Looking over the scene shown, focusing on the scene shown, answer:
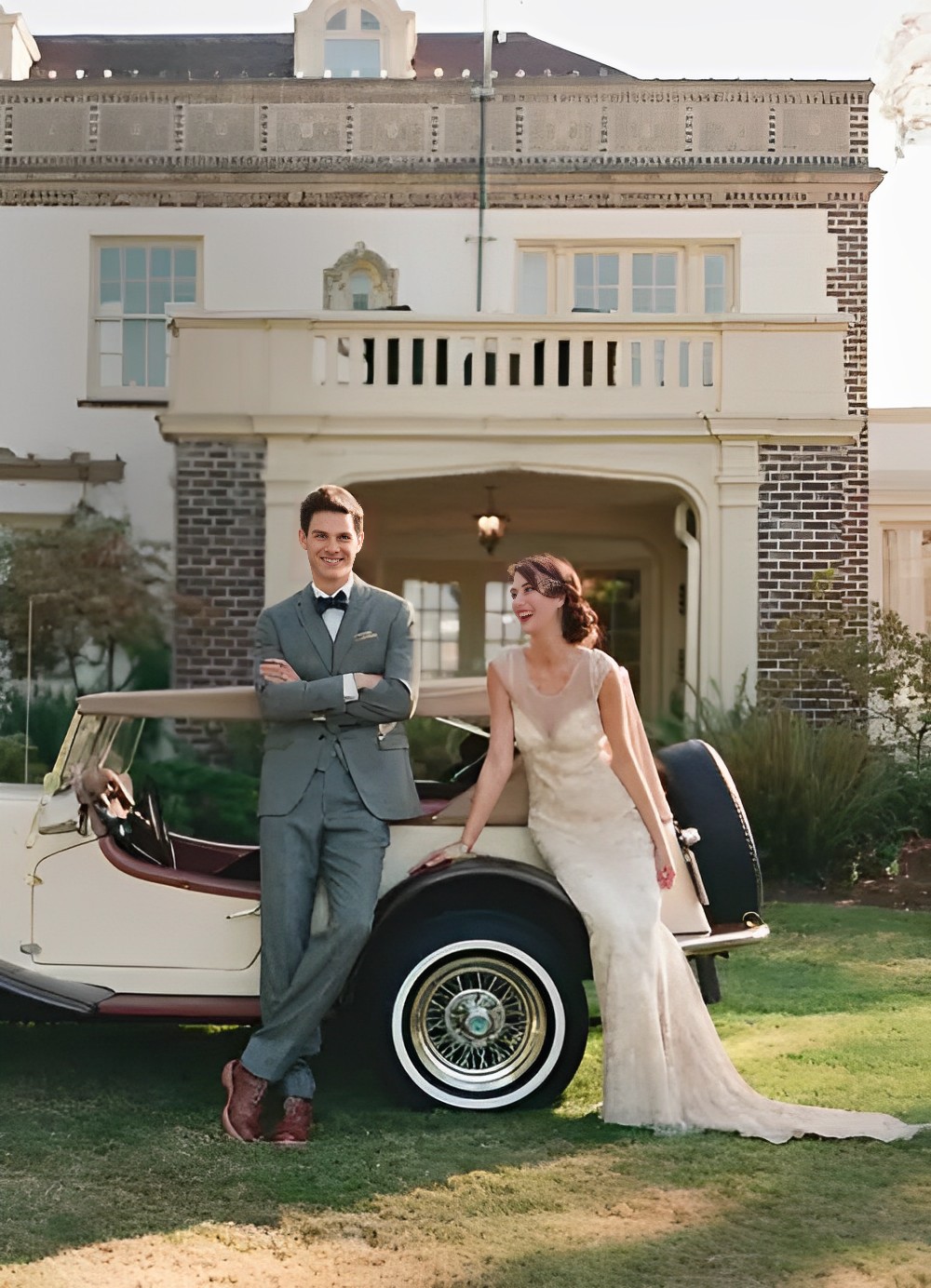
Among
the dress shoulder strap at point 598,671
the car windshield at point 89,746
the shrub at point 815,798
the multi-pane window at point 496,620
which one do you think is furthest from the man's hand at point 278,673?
the multi-pane window at point 496,620

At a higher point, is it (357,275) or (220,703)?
(357,275)

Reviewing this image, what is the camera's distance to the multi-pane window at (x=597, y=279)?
17.9 meters

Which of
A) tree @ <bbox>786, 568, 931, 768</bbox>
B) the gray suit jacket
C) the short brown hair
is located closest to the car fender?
A: the gray suit jacket

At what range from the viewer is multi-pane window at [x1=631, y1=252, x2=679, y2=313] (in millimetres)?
17922

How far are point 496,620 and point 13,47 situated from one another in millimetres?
9418

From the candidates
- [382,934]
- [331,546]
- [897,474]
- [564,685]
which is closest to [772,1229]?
[382,934]

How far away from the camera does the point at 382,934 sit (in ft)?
16.2

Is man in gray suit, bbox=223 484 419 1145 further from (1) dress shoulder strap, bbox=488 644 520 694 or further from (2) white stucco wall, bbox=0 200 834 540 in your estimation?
(2) white stucco wall, bbox=0 200 834 540

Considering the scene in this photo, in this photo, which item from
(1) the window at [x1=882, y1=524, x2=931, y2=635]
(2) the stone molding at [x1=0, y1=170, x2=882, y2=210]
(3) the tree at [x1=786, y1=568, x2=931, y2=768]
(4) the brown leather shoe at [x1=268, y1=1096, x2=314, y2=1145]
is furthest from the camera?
(2) the stone molding at [x1=0, y1=170, x2=882, y2=210]

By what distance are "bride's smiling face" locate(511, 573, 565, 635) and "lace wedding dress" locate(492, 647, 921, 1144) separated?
15 cm

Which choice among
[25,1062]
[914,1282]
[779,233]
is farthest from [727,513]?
[914,1282]

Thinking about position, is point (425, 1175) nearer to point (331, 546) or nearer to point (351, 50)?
point (331, 546)

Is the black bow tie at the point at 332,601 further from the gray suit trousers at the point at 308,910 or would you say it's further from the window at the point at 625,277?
the window at the point at 625,277

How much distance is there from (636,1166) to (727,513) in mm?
8957
